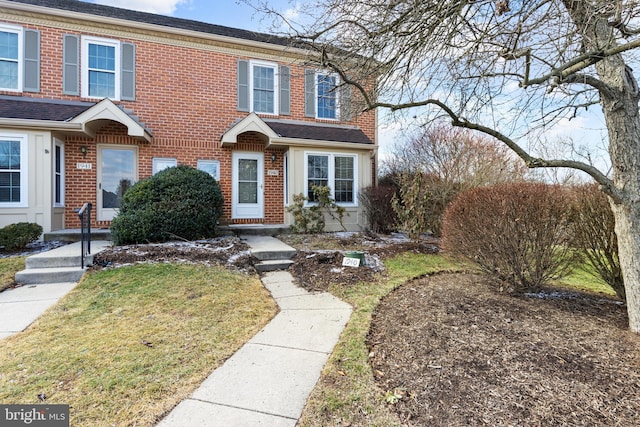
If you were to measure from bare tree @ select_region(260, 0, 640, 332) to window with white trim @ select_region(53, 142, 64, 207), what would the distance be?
25.0 ft

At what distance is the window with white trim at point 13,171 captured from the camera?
7.74 meters

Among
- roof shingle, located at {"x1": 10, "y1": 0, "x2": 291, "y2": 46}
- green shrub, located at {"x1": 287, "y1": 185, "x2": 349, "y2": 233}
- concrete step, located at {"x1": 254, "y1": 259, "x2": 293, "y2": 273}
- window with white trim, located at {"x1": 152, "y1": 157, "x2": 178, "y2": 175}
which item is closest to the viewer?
concrete step, located at {"x1": 254, "y1": 259, "x2": 293, "y2": 273}

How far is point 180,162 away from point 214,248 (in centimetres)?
408

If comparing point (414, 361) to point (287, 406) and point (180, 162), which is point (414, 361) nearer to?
point (287, 406)

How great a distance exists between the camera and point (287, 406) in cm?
227

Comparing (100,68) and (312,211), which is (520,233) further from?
(100,68)

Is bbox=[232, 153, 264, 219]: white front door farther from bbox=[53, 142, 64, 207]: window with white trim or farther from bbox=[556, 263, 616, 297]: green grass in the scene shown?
bbox=[556, 263, 616, 297]: green grass

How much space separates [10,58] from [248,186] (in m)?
7.01

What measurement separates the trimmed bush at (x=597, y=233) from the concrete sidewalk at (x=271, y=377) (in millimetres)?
3186

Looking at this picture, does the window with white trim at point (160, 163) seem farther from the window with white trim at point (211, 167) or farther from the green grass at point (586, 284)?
the green grass at point (586, 284)

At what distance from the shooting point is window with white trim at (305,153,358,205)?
33.6 ft

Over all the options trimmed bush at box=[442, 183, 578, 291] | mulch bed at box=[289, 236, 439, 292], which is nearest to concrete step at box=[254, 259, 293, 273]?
mulch bed at box=[289, 236, 439, 292]

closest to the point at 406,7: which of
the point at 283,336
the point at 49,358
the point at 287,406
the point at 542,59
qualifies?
the point at 542,59

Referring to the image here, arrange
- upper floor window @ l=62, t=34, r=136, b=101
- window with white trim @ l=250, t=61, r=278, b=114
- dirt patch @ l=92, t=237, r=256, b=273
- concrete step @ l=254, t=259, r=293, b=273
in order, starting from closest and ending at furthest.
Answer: dirt patch @ l=92, t=237, r=256, b=273 < concrete step @ l=254, t=259, r=293, b=273 < upper floor window @ l=62, t=34, r=136, b=101 < window with white trim @ l=250, t=61, r=278, b=114
